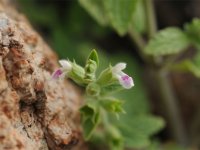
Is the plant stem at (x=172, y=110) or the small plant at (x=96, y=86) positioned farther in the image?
the plant stem at (x=172, y=110)

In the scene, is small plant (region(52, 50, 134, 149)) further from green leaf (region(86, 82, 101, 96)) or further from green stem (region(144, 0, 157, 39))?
green stem (region(144, 0, 157, 39))

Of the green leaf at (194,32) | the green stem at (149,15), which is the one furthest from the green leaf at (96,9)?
the green leaf at (194,32)

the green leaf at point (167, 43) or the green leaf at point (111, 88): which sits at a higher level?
the green leaf at point (167, 43)

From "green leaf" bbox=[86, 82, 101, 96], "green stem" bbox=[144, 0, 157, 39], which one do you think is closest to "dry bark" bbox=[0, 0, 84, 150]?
"green leaf" bbox=[86, 82, 101, 96]

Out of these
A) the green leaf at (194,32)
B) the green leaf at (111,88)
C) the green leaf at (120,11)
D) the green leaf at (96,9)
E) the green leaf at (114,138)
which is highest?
the green leaf at (96,9)

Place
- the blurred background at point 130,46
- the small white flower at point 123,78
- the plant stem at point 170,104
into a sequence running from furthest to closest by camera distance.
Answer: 1. the blurred background at point 130,46
2. the plant stem at point 170,104
3. the small white flower at point 123,78

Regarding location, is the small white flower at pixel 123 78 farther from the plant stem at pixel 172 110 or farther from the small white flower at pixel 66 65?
the plant stem at pixel 172 110

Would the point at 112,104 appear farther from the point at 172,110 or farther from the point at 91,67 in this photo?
the point at 172,110
